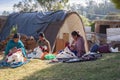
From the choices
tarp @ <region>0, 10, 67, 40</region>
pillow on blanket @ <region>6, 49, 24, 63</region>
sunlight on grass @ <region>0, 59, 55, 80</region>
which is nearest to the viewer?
sunlight on grass @ <region>0, 59, 55, 80</region>

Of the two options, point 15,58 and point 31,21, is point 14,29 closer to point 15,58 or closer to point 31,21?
point 31,21

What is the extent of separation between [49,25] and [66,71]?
6.58m

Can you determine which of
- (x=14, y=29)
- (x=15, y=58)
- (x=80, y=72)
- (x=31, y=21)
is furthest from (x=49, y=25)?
(x=80, y=72)

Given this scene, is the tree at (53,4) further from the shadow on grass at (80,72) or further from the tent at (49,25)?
the shadow on grass at (80,72)

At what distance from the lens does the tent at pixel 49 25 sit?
1396 cm

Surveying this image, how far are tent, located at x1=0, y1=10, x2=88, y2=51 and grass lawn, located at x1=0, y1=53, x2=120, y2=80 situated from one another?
15.8 feet

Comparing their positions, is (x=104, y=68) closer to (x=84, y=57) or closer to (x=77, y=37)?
(x=84, y=57)

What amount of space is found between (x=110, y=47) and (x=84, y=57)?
147 inches

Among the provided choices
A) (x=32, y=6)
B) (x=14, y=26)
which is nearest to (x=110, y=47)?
(x=14, y=26)

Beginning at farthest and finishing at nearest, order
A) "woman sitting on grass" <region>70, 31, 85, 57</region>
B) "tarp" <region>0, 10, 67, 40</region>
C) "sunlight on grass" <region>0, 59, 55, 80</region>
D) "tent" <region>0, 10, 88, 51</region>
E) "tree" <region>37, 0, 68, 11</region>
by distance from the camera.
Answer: "tree" <region>37, 0, 68, 11</region>
"tarp" <region>0, 10, 67, 40</region>
"tent" <region>0, 10, 88, 51</region>
"woman sitting on grass" <region>70, 31, 85, 57</region>
"sunlight on grass" <region>0, 59, 55, 80</region>

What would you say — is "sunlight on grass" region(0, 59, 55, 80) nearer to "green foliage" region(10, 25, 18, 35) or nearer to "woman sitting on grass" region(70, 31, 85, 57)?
Answer: "woman sitting on grass" region(70, 31, 85, 57)

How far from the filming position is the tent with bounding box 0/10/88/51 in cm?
1396

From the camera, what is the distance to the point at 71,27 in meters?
15.2

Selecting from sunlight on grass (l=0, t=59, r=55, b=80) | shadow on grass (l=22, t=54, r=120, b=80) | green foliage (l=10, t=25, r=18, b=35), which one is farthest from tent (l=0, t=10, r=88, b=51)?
shadow on grass (l=22, t=54, r=120, b=80)
